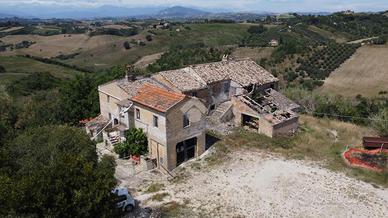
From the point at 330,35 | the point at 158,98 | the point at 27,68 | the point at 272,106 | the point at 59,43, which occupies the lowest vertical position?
the point at 59,43

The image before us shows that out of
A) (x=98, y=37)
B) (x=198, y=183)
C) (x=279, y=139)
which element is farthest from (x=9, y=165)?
(x=98, y=37)

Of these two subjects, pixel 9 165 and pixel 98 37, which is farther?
pixel 98 37

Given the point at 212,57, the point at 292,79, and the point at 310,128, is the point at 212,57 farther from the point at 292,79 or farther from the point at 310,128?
the point at 310,128

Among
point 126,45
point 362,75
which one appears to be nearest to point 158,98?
point 362,75

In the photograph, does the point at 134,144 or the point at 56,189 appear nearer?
the point at 56,189

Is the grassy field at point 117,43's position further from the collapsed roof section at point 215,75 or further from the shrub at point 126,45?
A: the collapsed roof section at point 215,75

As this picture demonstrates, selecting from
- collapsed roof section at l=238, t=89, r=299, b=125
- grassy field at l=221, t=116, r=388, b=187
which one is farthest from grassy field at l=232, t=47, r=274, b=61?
grassy field at l=221, t=116, r=388, b=187

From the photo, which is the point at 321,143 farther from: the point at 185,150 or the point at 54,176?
the point at 54,176
